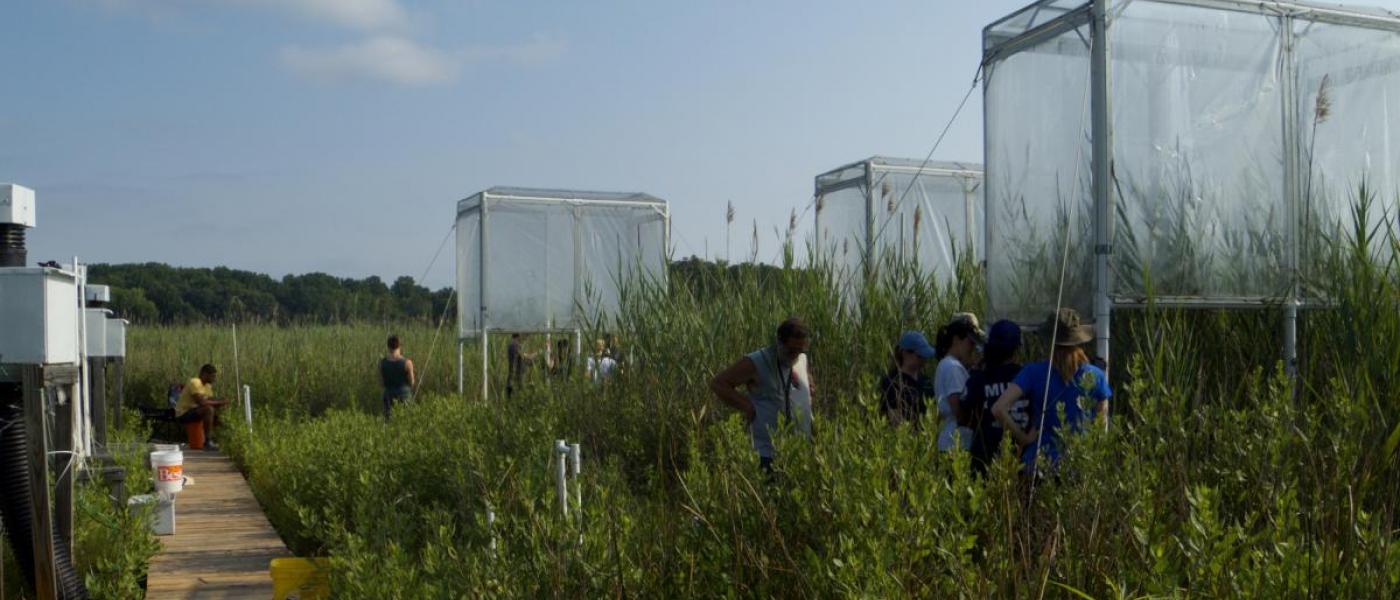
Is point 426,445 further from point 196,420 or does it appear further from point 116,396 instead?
point 196,420

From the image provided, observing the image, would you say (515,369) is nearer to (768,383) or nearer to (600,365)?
(600,365)

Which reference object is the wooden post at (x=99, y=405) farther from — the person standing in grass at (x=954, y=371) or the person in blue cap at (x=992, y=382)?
the person in blue cap at (x=992, y=382)

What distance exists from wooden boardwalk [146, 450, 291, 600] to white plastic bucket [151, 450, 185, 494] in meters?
0.33

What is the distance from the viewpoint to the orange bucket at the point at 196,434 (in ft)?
48.9

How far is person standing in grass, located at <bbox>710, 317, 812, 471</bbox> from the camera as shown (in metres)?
6.02

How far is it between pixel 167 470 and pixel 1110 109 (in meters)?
6.25

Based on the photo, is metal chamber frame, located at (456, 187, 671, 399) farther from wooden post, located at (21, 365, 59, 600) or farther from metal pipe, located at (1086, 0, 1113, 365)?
metal pipe, located at (1086, 0, 1113, 365)

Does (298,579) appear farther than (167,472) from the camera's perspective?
No

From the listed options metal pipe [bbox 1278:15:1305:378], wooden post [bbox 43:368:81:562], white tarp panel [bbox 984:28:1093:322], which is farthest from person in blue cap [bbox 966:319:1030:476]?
wooden post [bbox 43:368:81:562]

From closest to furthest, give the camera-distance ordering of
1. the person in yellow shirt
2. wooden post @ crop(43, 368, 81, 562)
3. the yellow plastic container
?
the yellow plastic container, wooden post @ crop(43, 368, 81, 562), the person in yellow shirt

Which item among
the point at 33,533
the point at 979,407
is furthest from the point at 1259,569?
the point at 33,533

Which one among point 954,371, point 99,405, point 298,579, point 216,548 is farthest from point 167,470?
point 954,371

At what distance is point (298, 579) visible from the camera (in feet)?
19.2

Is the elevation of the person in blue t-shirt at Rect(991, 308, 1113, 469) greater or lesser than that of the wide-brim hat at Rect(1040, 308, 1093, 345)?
lesser
